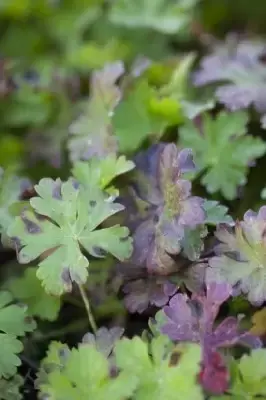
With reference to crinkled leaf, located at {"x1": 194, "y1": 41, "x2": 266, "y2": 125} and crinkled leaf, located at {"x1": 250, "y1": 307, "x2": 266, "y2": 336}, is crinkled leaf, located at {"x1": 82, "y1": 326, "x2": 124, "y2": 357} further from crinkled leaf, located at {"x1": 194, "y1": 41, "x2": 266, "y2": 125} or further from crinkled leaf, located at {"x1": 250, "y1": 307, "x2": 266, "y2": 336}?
crinkled leaf, located at {"x1": 194, "y1": 41, "x2": 266, "y2": 125}

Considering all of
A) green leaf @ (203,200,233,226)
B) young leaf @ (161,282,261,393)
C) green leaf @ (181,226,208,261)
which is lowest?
young leaf @ (161,282,261,393)

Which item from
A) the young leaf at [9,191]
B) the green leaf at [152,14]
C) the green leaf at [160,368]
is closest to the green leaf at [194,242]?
the green leaf at [160,368]

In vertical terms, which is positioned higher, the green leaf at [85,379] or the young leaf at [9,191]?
the young leaf at [9,191]

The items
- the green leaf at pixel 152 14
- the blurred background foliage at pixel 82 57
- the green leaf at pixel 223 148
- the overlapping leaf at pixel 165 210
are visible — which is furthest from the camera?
the green leaf at pixel 152 14

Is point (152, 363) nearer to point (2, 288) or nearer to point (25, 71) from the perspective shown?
point (2, 288)

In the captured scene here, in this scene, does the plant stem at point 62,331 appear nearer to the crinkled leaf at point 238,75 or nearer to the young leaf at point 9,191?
the young leaf at point 9,191

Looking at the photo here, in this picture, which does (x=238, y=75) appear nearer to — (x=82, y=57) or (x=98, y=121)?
(x=98, y=121)

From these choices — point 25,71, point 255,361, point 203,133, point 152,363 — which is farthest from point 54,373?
point 25,71

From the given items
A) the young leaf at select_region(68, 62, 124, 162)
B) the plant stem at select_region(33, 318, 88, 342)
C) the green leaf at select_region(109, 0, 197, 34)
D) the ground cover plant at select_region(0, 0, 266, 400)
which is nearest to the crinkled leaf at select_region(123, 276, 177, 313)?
the ground cover plant at select_region(0, 0, 266, 400)
